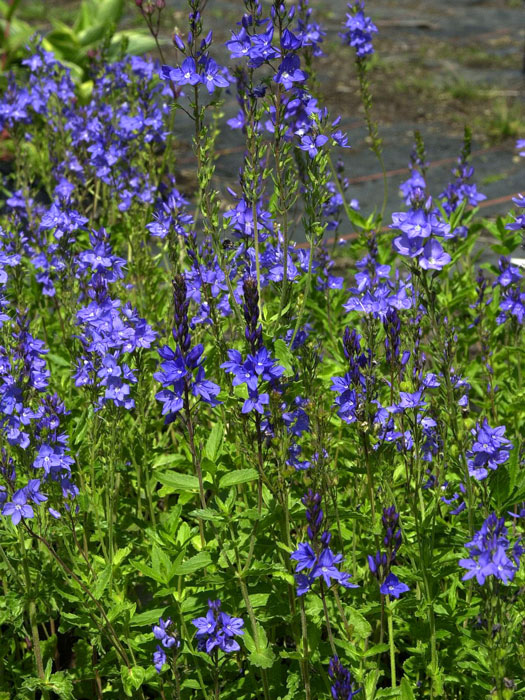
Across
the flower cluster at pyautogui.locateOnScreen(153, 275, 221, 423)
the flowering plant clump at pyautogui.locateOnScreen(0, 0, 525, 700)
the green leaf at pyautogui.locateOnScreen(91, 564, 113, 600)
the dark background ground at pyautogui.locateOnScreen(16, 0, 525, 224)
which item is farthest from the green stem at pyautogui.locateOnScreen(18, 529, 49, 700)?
the dark background ground at pyautogui.locateOnScreen(16, 0, 525, 224)

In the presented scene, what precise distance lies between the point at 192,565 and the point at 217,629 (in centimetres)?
20

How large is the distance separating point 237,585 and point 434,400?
31.5 inches

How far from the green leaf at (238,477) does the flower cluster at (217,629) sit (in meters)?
0.32

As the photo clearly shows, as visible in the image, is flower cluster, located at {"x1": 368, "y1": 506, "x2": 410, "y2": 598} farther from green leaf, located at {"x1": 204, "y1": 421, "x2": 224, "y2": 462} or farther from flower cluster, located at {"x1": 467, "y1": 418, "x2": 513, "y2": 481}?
green leaf, located at {"x1": 204, "y1": 421, "x2": 224, "y2": 462}

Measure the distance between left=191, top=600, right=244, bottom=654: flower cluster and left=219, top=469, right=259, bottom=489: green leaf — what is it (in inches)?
12.7

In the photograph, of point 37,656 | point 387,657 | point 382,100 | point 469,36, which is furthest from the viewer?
point 469,36

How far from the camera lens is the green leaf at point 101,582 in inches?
97.8

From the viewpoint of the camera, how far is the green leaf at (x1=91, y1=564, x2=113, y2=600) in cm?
248

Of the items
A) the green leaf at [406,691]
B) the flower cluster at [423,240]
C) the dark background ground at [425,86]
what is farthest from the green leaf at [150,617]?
the dark background ground at [425,86]

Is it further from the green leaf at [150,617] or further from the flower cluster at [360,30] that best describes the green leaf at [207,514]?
the flower cluster at [360,30]

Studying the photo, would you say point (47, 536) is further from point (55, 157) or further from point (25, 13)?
point (25, 13)

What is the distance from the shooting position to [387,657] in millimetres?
2949

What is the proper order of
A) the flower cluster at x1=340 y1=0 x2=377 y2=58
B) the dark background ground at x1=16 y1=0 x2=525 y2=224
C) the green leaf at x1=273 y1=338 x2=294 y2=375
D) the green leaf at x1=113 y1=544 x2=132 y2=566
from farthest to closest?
1. the dark background ground at x1=16 y1=0 x2=525 y2=224
2. the flower cluster at x1=340 y1=0 x2=377 y2=58
3. the green leaf at x1=113 y1=544 x2=132 y2=566
4. the green leaf at x1=273 y1=338 x2=294 y2=375

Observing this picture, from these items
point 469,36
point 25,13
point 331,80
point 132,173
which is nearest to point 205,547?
point 132,173
